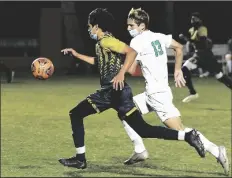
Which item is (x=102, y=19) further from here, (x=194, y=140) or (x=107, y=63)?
(x=194, y=140)

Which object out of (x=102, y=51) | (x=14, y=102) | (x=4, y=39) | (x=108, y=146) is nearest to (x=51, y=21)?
(x=4, y=39)

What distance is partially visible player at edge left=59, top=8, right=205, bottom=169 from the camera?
19.8ft

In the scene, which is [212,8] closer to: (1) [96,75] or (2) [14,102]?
(1) [96,75]

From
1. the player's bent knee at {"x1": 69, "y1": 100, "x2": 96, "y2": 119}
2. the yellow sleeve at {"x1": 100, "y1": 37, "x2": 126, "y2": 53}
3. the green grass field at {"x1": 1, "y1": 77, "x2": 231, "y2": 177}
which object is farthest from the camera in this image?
the green grass field at {"x1": 1, "y1": 77, "x2": 231, "y2": 177}

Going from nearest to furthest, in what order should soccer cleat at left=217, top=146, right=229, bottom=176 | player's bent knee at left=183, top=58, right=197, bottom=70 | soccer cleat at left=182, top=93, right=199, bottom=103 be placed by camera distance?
soccer cleat at left=217, top=146, right=229, bottom=176, player's bent knee at left=183, top=58, right=197, bottom=70, soccer cleat at left=182, top=93, right=199, bottom=103

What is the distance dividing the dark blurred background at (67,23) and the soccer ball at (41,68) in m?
42.0

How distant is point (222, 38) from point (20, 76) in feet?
57.8

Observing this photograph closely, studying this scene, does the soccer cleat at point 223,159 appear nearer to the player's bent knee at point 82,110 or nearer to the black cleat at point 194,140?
the black cleat at point 194,140

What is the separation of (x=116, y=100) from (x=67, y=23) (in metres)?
41.8

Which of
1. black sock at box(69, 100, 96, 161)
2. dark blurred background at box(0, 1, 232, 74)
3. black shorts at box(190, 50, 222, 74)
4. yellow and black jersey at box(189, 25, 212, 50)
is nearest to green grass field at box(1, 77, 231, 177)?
black shorts at box(190, 50, 222, 74)

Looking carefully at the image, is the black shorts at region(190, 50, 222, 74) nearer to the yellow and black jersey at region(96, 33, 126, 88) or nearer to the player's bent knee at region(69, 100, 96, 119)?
the player's bent knee at region(69, 100, 96, 119)

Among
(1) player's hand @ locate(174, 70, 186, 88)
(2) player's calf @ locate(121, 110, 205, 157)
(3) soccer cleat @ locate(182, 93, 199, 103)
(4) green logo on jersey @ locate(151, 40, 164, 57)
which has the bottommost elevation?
(3) soccer cleat @ locate(182, 93, 199, 103)

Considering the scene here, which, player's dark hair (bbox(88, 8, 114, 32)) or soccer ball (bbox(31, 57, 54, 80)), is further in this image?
soccer ball (bbox(31, 57, 54, 80))

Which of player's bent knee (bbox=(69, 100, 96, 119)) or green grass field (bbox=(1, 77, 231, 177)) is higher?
player's bent knee (bbox=(69, 100, 96, 119))
